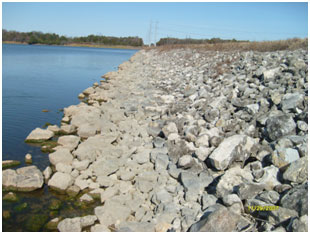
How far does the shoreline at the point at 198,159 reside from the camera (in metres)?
4.62

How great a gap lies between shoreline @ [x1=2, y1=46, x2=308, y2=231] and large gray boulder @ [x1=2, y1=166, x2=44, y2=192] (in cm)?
A: 27

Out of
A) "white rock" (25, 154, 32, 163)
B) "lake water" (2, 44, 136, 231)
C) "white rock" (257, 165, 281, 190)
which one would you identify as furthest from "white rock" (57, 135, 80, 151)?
"white rock" (257, 165, 281, 190)

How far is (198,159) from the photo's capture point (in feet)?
20.4

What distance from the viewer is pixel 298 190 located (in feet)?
13.7

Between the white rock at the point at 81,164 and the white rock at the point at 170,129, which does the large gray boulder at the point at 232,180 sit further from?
the white rock at the point at 81,164

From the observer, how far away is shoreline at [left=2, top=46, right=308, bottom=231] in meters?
4.62

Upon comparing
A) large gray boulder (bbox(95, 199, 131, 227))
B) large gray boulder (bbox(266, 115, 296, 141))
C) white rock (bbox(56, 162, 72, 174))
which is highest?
large gray boulder (bbox(266, 115, 296, 141))

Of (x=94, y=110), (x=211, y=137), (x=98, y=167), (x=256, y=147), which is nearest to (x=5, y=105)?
(x=94, y=110)

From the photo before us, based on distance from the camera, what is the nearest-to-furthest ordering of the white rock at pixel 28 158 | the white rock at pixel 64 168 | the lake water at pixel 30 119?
1. the lake water at pixel 30 119
2. the white rock at pixel 64 168
3. the white rock at pixel 28 158

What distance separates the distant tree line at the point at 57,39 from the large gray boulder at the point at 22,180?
346 feet

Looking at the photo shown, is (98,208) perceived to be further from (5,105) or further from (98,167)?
(5,105)

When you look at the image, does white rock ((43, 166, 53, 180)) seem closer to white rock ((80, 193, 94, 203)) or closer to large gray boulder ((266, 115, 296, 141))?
white rock ((80, 193, 94, 203))
